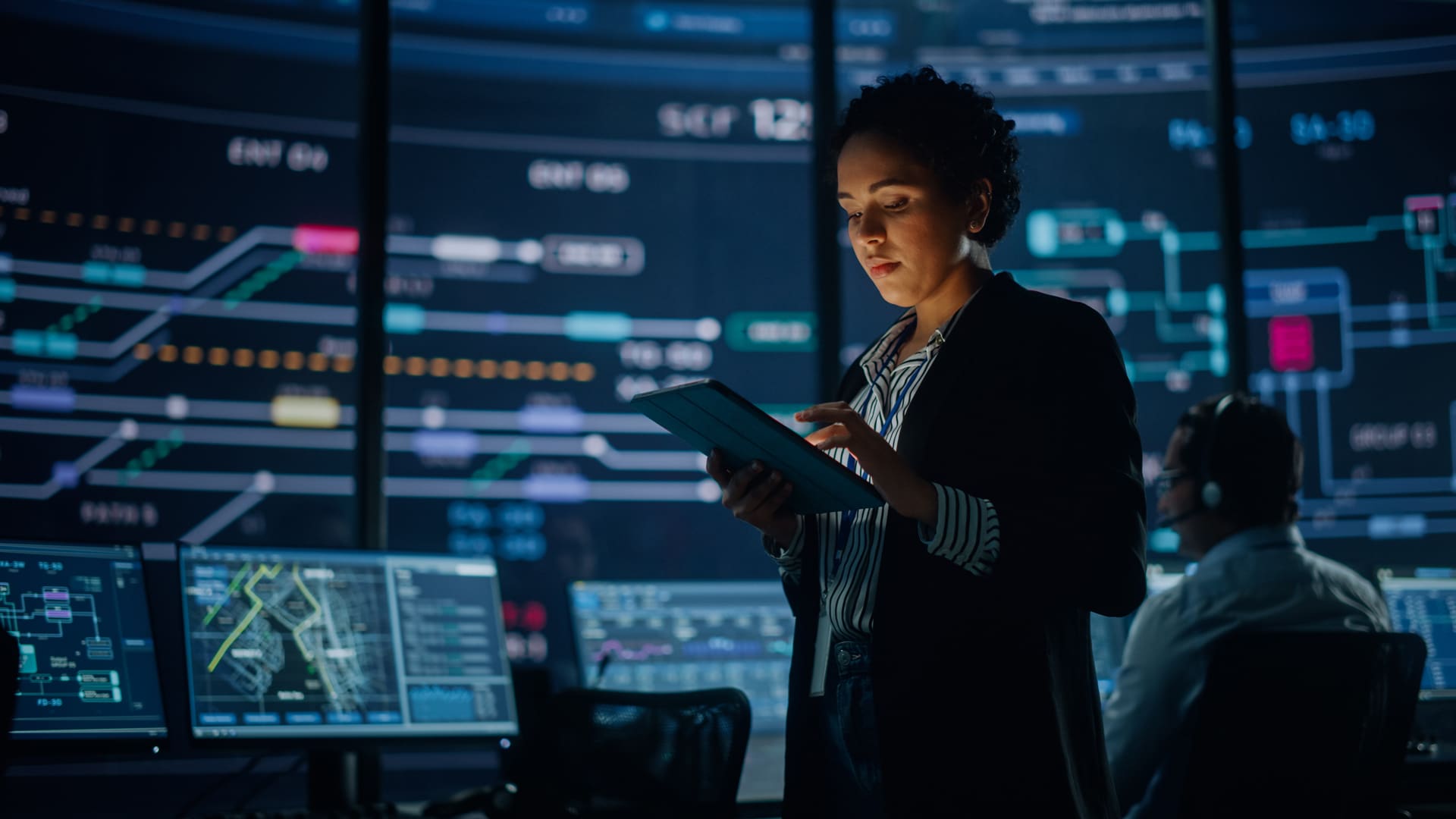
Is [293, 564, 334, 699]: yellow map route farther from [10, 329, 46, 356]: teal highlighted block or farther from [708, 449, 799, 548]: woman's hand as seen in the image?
[10, 329, 46, 356]: teal highlighted block

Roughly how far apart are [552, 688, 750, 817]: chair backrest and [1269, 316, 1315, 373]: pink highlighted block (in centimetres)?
428

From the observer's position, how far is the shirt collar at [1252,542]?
229 centimetres

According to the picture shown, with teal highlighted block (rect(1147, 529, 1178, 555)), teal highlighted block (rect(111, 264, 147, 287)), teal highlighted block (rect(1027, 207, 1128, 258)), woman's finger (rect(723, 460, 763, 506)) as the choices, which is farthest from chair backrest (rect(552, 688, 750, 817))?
teal highlighted block (rect(1027, 207, 1128, 258))

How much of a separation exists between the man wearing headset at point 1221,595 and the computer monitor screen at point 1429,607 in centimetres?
86

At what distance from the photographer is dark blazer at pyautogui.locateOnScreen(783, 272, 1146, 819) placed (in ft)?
4.05

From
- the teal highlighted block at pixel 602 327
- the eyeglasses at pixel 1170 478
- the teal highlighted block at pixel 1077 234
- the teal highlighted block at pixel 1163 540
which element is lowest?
the teal highlighted block at pixel 1163 540

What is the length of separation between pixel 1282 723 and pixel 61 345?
4.59 metres

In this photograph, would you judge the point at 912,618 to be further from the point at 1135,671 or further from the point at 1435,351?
the point at 1435,351

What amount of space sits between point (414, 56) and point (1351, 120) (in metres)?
4.27

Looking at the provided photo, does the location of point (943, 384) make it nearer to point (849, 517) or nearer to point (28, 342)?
point (849, 517)

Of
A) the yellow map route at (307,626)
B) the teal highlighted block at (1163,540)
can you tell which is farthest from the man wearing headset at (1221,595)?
the teal highlighted block at (1163,540)

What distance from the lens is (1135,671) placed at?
87.2 inches

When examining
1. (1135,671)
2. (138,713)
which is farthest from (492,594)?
(1135,671)

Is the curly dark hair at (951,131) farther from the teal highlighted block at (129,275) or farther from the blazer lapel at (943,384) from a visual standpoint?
the teal highlighted block at (129,275)
